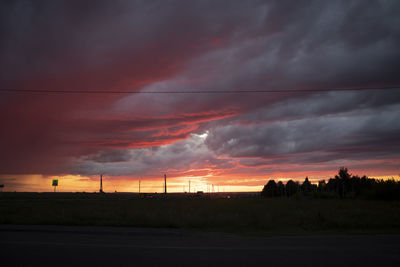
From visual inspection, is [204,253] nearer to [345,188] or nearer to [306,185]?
[345,188]

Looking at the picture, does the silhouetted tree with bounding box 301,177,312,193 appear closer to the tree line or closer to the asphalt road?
the tree line

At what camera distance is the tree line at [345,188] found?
66375mm

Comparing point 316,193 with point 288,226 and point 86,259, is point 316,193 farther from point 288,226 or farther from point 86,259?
point 86,259

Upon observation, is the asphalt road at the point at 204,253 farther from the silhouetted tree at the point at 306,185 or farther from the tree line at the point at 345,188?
the silhouetted tree at the point at 306,185

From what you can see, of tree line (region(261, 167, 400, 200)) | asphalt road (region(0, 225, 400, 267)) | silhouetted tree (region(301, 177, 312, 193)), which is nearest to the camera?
asphalt road (region(0, 225, 400, 267))

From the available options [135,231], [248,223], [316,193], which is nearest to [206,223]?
[248,223]

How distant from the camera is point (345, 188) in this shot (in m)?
116

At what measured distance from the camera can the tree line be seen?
66375 mm

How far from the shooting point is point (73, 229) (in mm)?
17406

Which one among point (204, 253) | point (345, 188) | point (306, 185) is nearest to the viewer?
point (204, 253)

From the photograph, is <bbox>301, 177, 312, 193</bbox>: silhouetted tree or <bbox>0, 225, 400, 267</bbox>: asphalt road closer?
<bbox>0, 225, 400, 267</bbox>: asphalt road

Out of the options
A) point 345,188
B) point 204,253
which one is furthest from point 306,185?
point 204,253

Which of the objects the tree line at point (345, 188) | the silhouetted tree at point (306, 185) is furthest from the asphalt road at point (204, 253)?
the silhouetted tree at point (306, 185)

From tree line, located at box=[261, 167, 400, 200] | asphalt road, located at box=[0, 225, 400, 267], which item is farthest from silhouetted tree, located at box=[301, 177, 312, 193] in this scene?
asphalt road, located at box=[0, 225, 400, 267]
